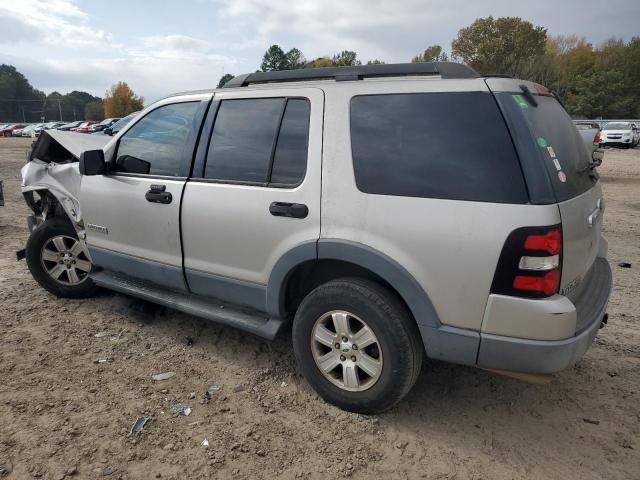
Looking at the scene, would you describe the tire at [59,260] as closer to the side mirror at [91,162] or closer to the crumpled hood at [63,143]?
the crumpled hood at [63,143]

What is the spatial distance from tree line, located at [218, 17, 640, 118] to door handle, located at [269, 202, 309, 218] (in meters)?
46.3

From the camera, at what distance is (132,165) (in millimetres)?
3760

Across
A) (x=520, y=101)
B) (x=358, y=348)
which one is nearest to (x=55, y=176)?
(x=358, y=348)

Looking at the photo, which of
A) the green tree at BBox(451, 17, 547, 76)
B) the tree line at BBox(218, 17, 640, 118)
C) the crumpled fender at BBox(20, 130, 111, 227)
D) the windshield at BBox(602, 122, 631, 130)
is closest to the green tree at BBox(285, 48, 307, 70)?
the tree line at BBox(218, 17, 640, 118)

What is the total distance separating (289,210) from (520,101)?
1.38 meters

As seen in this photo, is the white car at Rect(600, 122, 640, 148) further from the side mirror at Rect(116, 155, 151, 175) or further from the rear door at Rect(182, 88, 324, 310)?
the side mirror at Rect(116, 155, 151, 175)

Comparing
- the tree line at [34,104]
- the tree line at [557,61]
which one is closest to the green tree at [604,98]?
the tree line at [557,61]

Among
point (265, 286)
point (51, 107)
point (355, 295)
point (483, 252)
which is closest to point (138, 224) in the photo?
point (265, 286)

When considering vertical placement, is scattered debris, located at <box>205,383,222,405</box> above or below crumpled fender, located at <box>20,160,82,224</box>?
below

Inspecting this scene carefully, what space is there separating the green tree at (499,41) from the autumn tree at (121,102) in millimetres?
52071

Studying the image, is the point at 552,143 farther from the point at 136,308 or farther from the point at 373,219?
the point at 136,308

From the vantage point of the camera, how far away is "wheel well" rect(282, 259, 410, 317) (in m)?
2.82

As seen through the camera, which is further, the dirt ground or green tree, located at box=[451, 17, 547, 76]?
green tree, located at box=[451, 17, 547, 76]

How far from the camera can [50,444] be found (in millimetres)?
2621
